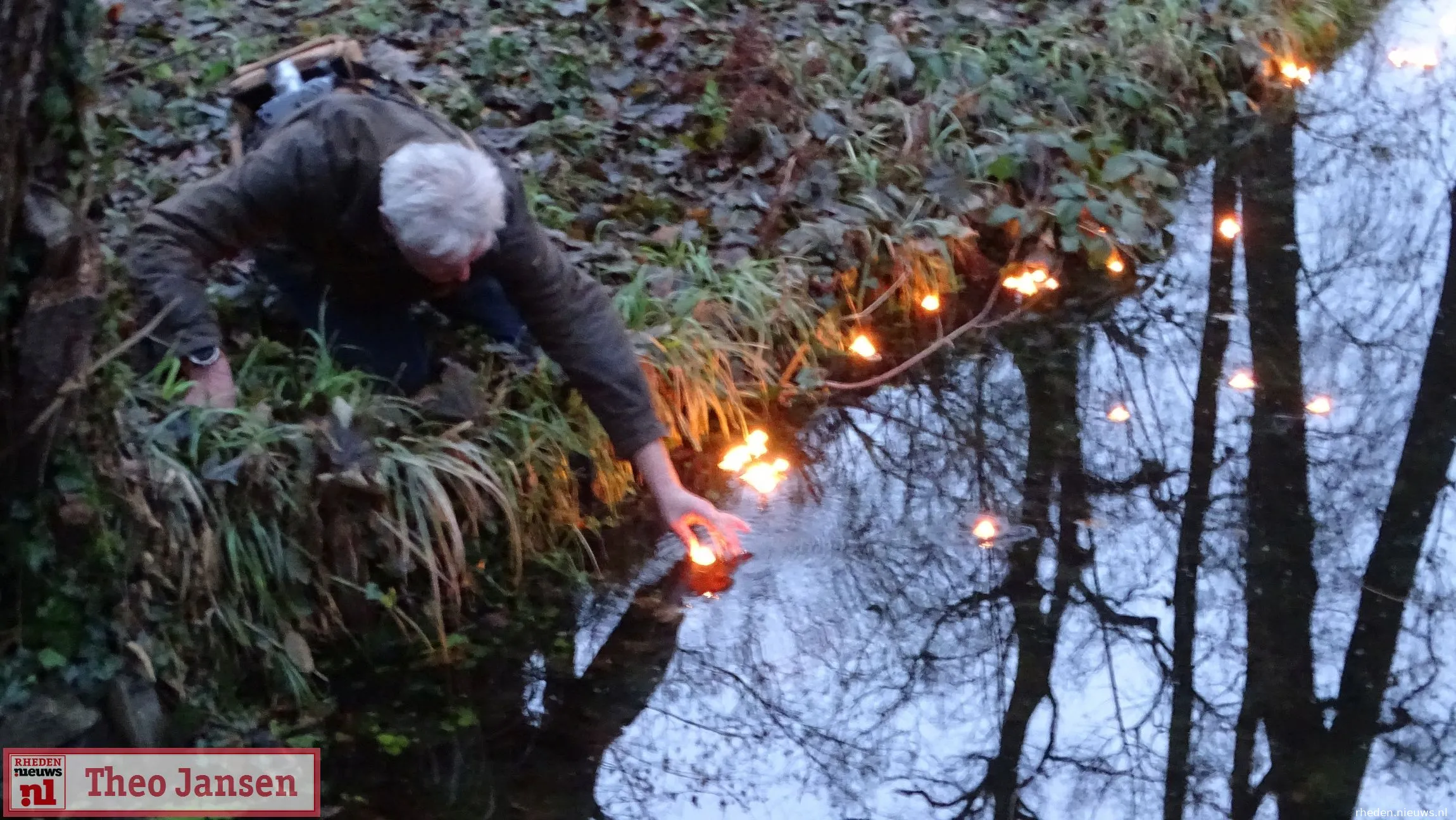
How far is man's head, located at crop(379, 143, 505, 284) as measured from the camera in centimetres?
326

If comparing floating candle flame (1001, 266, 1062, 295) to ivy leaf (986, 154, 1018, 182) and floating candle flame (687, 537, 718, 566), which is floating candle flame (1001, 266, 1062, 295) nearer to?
ivy leaf (986, 154, 1018, 182)

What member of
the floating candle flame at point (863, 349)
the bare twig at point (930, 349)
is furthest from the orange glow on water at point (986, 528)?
the floating candle flame at point (863, 349)

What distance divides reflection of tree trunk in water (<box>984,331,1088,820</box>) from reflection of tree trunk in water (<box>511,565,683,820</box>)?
933 millimetres

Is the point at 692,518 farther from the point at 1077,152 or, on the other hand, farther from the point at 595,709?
the point at 1077,152

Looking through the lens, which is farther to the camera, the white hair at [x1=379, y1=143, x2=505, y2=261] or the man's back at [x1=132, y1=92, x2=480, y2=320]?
the man's back at [x1=132, y1=92, x2=480, y2=320]

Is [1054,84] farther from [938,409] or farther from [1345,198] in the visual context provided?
[938,409]

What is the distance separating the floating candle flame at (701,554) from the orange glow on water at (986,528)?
31.9 inches

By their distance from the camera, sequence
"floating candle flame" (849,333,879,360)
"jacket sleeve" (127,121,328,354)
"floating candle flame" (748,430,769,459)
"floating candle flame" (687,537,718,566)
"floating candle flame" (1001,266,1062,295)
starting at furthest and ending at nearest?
"floating candle flame" (1001,266,1062,295), "floating candle flame" (849,333,879,360), "floating candle flame" (748,430,769,459), "floating candle flame" (687,537,718,566), "jacket sleeve" (127,121,328,354)

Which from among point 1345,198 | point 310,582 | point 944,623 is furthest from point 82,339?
point 1345,198

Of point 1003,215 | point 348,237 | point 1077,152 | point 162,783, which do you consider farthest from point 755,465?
point 1077,152

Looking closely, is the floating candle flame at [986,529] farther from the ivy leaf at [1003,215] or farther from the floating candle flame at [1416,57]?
the floating candle flame at [1416,57]

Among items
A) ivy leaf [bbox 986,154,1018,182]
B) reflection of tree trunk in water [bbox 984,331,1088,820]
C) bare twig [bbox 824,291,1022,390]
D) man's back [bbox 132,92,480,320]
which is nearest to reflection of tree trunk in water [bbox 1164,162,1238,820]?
reflection of tree trunk in water [bbox 984,331,1088,820]

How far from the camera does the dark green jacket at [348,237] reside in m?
3.49

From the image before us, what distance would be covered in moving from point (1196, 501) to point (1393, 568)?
1.92 ft
